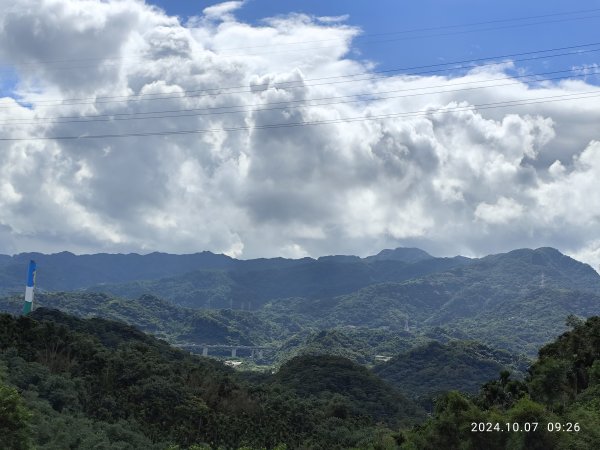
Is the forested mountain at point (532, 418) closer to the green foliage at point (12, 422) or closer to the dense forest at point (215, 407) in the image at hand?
the dense forest at point (215, 407)

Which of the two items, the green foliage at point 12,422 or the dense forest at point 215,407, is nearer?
the green foliage at point 12,422

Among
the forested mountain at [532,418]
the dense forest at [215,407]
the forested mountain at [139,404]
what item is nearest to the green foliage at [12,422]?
the dense forest at [215,407]

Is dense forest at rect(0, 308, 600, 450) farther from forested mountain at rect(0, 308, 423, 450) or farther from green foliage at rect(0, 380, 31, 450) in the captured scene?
forested mountain at rect(0, 308, 423, 450)

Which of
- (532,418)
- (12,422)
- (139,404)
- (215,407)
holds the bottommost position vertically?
(215,407)

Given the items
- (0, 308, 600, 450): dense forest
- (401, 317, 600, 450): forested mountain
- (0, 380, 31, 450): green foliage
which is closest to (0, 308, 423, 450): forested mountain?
(0, 308, 600, 450): dense forest

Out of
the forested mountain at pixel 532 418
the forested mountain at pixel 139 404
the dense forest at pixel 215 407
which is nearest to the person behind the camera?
the forested mountain at pixel 532 418

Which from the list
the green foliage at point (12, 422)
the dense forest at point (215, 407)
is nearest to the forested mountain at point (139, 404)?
the dense forest at point (215, 407)

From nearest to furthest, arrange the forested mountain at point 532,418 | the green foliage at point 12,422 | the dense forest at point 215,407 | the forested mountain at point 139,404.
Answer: the green foliage at point 12,422 → the forested mountain at point 532,418 → the dense forest at point 215,407 → the forested mountain at point 139,404

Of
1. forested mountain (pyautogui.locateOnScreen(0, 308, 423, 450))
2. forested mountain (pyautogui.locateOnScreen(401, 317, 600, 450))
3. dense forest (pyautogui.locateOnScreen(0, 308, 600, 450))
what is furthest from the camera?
forested mountain (pyautogui.locateOnScreen(0, 308, 423, 450))

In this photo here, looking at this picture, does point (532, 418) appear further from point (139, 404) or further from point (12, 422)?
point (139, 404)

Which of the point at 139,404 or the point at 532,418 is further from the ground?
the point at 532,418

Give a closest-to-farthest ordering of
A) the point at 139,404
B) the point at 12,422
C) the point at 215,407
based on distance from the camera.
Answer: the point at 12,422
the point at 139,404
the point at 215,407

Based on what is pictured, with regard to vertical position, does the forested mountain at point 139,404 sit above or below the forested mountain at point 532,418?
below

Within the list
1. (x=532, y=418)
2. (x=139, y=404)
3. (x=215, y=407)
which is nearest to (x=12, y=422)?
(x=532, y=418)
